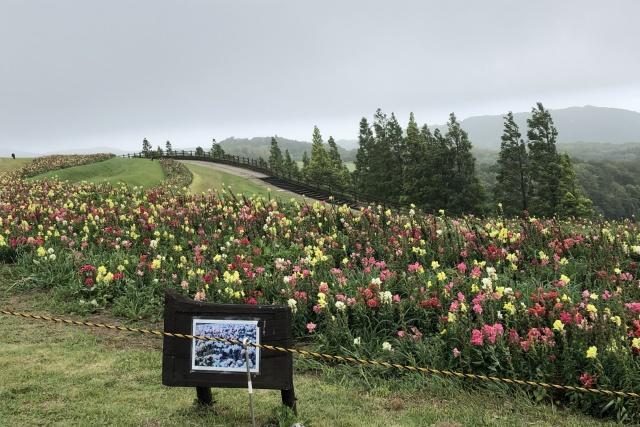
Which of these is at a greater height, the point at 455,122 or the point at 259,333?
the point at 455,122

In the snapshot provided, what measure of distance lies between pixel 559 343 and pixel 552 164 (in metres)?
41.2

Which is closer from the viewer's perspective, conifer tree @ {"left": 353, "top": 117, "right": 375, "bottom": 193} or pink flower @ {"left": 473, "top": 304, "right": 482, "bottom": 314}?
pink flower @ {"left": 473, "top": 304, "right": 482, "bottom": 314}

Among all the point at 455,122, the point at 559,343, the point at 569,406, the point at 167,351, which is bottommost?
the point at 569,406

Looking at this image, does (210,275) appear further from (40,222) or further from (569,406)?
(40,222)

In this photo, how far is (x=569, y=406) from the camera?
5480 mm

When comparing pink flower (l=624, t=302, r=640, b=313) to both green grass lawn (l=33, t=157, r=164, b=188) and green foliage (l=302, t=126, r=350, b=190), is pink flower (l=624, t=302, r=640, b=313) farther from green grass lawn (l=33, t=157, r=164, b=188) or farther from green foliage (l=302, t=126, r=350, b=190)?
green foliage (l=302, t=126, r=350, b=190)

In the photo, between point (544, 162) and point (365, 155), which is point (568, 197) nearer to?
point (544, 162)

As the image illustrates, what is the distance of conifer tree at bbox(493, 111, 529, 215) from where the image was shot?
47125 millimetres

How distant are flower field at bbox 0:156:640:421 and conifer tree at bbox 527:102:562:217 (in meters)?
33.3

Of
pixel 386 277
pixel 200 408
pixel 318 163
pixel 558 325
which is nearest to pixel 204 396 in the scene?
pixel 200 408

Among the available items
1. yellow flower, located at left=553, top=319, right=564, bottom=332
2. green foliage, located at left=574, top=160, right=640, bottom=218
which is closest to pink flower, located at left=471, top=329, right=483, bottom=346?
yellow flower, located at left=553, top=319, right=564, bottom=332

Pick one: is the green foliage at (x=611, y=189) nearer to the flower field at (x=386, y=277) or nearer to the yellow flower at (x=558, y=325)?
the flower field at (x=386, y=277)

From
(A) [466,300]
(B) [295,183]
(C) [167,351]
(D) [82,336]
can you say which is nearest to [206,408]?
(C) [167,351]

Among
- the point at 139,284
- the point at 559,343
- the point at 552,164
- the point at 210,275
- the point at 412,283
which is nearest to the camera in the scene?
the point at 559,343
